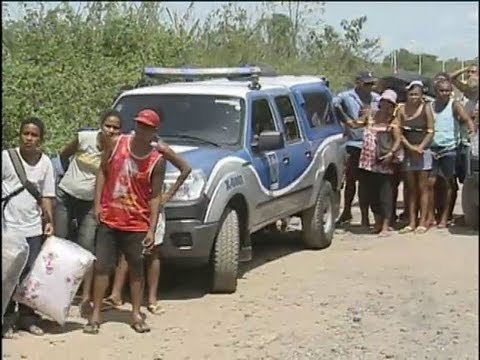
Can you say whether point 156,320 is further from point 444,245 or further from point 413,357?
point 444,245

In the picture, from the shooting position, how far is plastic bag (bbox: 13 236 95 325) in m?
6.42

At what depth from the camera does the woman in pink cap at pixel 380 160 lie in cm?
957

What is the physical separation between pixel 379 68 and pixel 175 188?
426cm

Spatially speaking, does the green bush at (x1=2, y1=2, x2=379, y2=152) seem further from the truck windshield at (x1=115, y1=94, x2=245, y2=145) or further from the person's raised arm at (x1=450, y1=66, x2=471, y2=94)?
the person's raised arm at (x1=450, y1=66, x2=471, y2=94)

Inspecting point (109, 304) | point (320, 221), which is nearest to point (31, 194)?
point (109, 304)

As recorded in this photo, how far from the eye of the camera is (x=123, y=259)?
23.4ft

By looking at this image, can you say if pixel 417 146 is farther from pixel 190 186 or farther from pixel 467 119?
pixel 467 119

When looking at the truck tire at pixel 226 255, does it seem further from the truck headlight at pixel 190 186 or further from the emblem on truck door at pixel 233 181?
the truck headlight at pixel 190 186

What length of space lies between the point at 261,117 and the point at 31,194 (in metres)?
3.01

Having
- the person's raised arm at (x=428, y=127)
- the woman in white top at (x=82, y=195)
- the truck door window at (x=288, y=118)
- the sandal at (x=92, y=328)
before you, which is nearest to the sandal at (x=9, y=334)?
the sandal at (x=92, y=328)

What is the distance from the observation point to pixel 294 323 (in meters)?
7.07

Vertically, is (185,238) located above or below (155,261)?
above

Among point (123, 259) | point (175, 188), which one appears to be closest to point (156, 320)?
point (123, 259)

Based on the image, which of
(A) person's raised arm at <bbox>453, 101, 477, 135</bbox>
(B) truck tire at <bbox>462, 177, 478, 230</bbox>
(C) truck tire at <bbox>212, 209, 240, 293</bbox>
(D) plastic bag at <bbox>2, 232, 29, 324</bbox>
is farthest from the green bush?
(B) truck tire at <bbox>462, 177, 478, 230</bbox>
